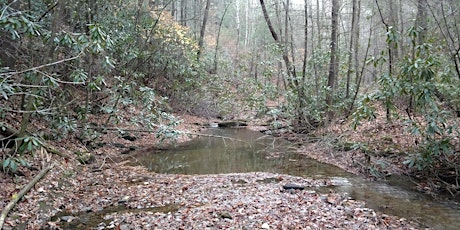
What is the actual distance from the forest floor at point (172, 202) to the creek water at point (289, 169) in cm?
52

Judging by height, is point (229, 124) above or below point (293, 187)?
below

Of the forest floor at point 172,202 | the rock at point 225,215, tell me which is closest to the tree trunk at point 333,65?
the forest floor at point 172,202

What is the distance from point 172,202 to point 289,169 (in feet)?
15.3

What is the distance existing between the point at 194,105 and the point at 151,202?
16.3 m

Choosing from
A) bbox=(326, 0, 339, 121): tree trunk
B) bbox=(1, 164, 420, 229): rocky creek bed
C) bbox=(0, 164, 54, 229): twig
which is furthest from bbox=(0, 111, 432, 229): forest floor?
bbox=(326, 0, 339, 121): tree trunk

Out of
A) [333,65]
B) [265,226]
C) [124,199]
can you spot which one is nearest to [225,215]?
[265,226]

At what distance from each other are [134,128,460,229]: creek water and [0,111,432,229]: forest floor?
525mm

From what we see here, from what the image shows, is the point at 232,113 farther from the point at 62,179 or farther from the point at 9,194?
the point at 9,194

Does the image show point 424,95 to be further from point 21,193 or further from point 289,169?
point 21,193

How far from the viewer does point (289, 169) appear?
10203mm

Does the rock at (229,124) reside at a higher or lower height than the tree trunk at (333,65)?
lower

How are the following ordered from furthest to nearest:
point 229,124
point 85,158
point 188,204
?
1. point 229,124
2. point 85,158
3. point 188,204

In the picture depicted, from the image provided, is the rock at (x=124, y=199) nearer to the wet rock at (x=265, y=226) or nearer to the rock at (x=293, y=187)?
the wet rock at (x=265, y=226)

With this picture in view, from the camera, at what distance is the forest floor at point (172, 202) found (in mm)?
5559
